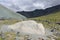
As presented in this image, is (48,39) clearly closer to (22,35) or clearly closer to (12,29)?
(22,35)

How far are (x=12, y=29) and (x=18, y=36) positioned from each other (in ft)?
12.1

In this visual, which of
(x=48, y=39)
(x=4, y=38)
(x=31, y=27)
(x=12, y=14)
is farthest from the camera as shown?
(x=12, y=14)

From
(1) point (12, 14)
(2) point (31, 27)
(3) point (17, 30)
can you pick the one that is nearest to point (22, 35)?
(3) point (17, 30)

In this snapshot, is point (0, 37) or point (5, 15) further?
point (5, 15)

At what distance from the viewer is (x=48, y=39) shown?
1169 inches

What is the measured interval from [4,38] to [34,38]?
447 cm

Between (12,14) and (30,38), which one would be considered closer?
(30,38)

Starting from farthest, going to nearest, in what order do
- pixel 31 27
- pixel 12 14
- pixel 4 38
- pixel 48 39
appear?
pixel 12 14, pixel 31 27, pixel 48 39, pixel 4 38

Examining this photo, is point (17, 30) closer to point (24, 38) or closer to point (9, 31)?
point (9, 31)

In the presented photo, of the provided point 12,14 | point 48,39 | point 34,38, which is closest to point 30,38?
point 34,38

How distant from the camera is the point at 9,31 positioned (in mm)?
30703

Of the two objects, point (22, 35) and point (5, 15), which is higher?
point (5, 15)

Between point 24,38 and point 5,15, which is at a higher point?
point 5,15

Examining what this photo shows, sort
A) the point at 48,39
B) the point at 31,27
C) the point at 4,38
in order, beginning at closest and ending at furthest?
1. the point at 4,38
2. the point at 48,39
3. the point at 31,27
